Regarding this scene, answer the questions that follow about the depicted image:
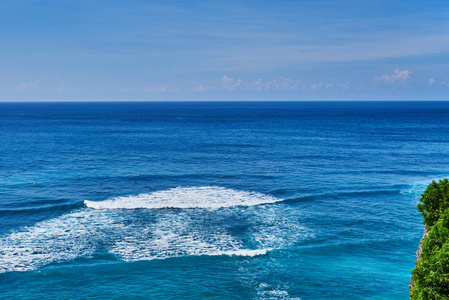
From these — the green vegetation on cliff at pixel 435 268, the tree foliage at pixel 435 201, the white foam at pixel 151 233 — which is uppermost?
the tree foliage at pixel 435 201

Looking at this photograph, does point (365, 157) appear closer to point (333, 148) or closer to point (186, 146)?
point (333, 148)

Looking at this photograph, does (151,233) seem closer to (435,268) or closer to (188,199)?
(188,199)

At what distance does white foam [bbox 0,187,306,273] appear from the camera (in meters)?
44.9

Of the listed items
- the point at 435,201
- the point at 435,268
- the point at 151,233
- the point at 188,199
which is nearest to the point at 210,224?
the point at 151,233

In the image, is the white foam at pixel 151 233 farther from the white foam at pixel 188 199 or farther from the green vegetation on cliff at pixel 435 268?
the green vegetation on cliff at pixel 435 268

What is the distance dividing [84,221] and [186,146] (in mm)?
68894

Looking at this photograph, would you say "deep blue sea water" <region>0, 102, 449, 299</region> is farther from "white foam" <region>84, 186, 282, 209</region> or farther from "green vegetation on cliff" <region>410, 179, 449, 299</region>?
"green vegetation on cliff" <region>410, 179, 449, 299</region>

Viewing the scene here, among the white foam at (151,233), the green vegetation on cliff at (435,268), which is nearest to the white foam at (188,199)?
the white foam at (151,233)

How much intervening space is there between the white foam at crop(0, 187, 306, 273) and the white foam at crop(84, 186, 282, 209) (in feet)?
0.59

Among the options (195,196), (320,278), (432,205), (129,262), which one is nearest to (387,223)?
(320,278)

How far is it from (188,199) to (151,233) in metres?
15.4

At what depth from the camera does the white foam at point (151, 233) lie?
147 feet

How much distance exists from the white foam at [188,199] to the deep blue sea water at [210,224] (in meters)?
0.20

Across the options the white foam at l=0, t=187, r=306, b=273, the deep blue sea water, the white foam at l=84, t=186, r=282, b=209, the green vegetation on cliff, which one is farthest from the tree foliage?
the white foam at l=84, t=186, r=282, b=209
